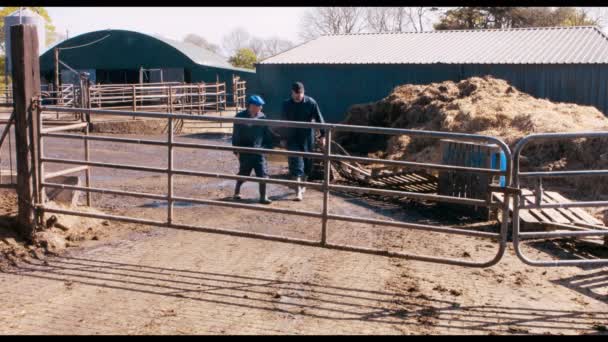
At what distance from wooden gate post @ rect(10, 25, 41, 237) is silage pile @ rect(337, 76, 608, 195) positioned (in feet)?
29.8

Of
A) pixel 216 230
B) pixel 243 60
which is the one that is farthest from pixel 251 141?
pixel 243 60

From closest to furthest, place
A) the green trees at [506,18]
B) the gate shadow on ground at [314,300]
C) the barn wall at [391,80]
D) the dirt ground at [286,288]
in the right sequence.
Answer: the dirt ground at [286,288] < the gate shadow on ground at [314,300] < the barn wall at [391,80] < the green trees at [506,18]

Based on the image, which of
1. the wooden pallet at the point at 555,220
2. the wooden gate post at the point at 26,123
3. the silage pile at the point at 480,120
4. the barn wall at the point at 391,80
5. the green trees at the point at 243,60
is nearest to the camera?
the wooden gate post at the point at 26,123

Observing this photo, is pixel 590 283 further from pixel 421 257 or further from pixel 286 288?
pixel 286 288

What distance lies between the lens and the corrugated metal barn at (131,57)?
39938 millimetres

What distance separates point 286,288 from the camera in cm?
610

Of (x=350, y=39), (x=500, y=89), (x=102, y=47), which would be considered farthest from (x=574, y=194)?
(x=102, y=47)

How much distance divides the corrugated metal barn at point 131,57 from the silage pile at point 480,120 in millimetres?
20238

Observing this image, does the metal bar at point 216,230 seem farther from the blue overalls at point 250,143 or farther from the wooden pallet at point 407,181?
the wooden pallet at point 407,181

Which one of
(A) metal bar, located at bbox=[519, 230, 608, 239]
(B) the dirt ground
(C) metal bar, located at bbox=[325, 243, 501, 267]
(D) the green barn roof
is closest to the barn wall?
(D) the green barn roof

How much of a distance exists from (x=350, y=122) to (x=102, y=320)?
1702cm

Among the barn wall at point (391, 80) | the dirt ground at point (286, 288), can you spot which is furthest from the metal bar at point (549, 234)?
the barn wall at point (391, 80)

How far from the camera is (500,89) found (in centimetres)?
1839

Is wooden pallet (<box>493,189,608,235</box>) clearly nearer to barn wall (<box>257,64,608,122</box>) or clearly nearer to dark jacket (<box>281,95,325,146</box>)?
dark jacket (<box>281,95,325,146</box>)
